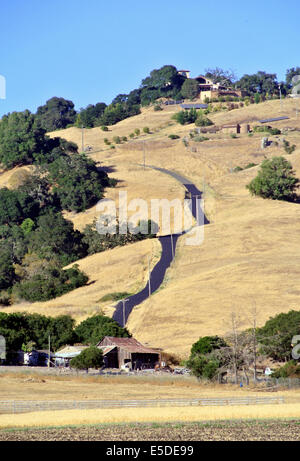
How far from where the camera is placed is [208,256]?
325 ft

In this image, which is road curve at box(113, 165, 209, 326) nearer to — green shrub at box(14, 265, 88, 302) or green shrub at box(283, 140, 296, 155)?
green shrub at box(14, 265, 88, 302)

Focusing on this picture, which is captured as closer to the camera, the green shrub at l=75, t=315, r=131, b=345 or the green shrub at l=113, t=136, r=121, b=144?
the green shrub at l=75, t=315, r=131, b=345

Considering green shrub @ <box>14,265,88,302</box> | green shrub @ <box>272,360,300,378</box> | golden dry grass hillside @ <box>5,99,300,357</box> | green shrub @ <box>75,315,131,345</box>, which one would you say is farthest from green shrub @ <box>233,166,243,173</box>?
A: green shrub @ <box>272,360,300,378</box>

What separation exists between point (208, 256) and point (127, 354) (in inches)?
1256

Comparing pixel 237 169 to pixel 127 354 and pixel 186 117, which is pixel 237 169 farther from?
pixel 127 354

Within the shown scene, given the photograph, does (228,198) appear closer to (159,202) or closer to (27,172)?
(159,202)

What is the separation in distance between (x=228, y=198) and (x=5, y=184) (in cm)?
4314

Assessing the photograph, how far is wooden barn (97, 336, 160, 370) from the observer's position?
69438 millimetres

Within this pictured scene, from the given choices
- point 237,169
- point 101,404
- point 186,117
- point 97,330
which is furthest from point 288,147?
point 101,404

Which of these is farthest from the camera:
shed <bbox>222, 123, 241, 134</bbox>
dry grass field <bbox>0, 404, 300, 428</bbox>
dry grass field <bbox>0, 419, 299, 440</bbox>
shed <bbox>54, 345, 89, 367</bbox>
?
shed <bbox>222, 123, 241, 134</bbox>

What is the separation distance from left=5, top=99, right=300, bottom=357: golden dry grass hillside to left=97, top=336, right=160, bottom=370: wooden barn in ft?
10.5

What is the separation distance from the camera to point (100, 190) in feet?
454
